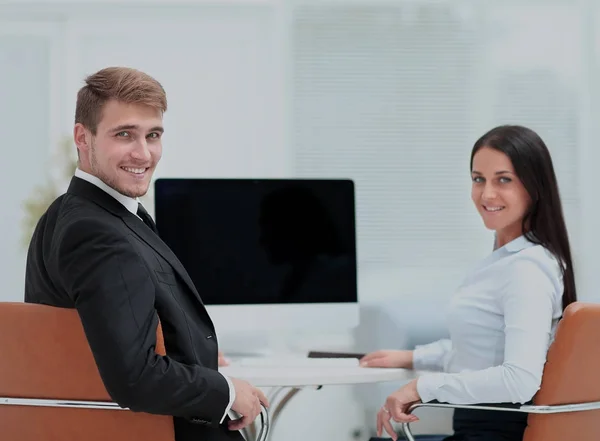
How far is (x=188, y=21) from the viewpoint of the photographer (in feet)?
14.3

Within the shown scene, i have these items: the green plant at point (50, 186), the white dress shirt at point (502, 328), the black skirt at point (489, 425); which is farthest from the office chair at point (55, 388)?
the green plant at point (50, 186)

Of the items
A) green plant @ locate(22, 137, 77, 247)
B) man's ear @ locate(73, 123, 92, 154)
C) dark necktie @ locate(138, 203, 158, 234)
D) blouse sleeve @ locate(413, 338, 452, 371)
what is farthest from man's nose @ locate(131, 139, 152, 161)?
green plant @ locate(22, 137, 77, 247)

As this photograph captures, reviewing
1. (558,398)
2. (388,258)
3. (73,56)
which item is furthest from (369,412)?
(73,56)

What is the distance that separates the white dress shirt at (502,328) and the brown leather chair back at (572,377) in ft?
0.14

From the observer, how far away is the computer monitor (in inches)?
120

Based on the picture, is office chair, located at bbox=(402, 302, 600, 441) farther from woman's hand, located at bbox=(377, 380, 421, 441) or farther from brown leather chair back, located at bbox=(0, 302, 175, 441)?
brown leather chair back, located at bbox=(0, 302, 175, 441)

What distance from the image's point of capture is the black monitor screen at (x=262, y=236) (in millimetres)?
3059

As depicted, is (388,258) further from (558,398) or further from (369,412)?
(558,398)

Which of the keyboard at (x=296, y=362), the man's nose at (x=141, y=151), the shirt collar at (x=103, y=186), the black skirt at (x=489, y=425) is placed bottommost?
the black skirt at (x=489, y=425)

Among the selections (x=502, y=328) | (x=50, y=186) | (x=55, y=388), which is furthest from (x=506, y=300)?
(x=50, y=186)

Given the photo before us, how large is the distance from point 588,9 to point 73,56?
2862 millimetres

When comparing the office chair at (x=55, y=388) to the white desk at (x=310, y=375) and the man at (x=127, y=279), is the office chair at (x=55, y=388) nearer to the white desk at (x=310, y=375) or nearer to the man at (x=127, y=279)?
the man at (x=127, y=279)

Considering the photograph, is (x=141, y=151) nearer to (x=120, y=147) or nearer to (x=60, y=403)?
(x=120, y=147)

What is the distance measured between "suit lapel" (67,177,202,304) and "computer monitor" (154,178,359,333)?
3.64 feet
